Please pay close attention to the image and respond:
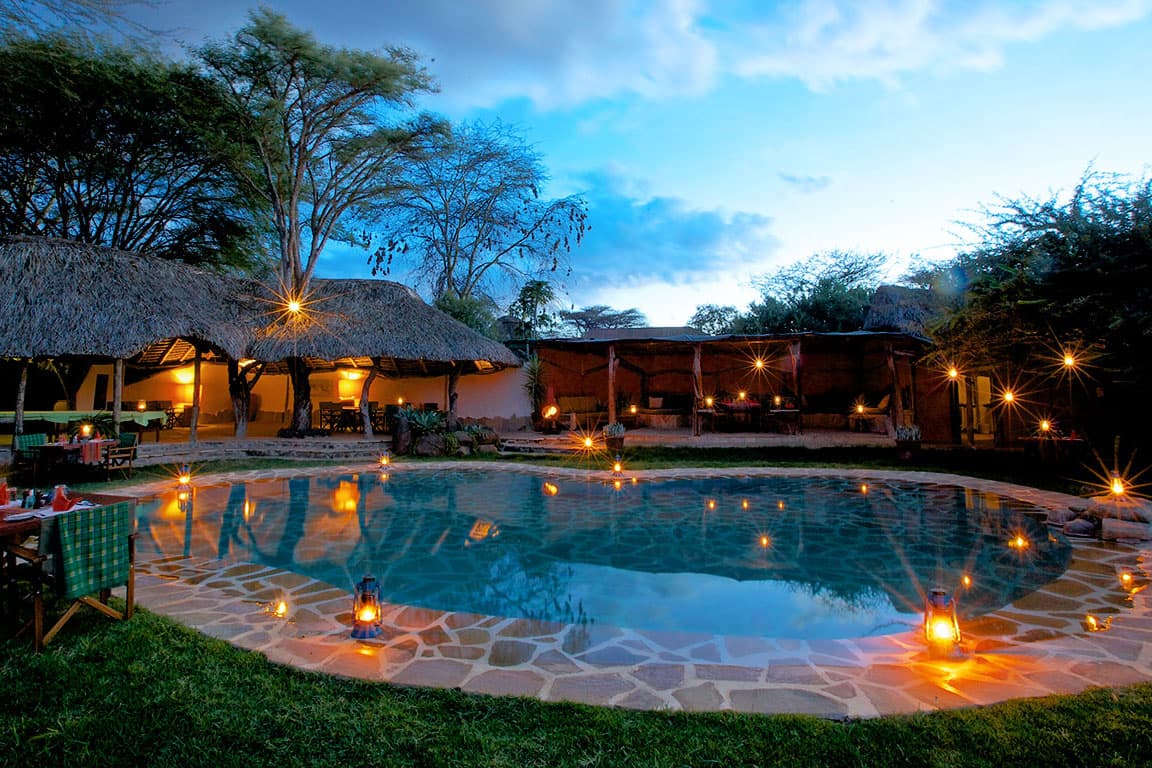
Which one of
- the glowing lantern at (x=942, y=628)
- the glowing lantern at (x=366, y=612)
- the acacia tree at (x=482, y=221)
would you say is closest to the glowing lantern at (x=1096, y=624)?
the glowing lantern at (x=942, y=628)

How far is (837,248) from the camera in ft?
90.7

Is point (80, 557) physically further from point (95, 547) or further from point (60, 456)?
point (60, 456)

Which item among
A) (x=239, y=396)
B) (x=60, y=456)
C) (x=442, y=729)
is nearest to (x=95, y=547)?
(x=442, y=729)

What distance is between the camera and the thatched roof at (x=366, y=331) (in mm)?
14250

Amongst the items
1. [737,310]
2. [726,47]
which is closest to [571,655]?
[726,47]

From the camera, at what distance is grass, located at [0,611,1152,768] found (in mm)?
2291

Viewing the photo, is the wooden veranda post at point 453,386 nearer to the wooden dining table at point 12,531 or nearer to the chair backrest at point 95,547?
the wooden dining table at point 12,531

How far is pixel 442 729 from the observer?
8.18ft

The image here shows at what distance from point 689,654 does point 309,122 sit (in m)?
16.2

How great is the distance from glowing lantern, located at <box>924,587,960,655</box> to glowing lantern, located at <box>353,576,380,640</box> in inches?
133

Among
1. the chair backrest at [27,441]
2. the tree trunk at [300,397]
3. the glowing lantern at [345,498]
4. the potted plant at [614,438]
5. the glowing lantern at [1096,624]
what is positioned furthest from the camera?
the tree trunk at [300,397]

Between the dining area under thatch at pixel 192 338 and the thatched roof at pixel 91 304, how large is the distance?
2 centimetres

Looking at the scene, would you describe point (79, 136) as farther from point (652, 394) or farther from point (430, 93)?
point (652, 394)

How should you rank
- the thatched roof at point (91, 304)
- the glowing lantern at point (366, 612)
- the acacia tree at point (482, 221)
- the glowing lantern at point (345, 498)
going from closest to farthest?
the glowing lantern at point (366, 612) < the glowing lantern at point (345, 498) < the thatched roof at point (91, 304) < the acacia tree at point (482, 221)
